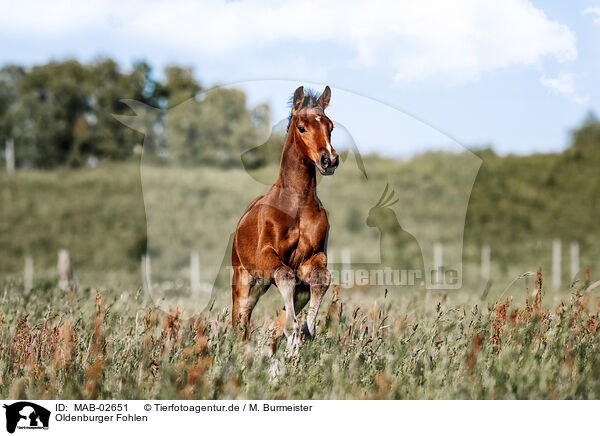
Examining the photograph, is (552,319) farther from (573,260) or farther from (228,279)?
(573,260)

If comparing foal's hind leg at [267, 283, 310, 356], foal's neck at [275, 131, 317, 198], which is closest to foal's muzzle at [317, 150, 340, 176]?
foal's neck at [275, 131, 317, 198]

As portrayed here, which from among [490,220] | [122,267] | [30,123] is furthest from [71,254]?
[490,220]

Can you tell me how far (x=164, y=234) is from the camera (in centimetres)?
659

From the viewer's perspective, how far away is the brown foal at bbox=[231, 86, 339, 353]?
418cm

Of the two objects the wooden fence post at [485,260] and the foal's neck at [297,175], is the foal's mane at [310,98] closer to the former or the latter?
the foal's neck at [297,175]

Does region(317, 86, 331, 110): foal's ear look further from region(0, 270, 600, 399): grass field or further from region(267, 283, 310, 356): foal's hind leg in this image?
region(0, 270, 600, 399): grass field

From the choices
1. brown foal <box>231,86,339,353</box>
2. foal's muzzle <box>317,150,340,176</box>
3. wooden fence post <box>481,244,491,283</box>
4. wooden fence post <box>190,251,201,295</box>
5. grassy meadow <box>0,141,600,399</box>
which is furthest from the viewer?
wooden fence post <box>481,244,491,283</box>

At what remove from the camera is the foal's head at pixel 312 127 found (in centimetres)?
417

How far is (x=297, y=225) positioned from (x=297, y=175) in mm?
388
